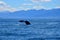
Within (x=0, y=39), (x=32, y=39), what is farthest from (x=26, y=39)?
(x=0, y=39)

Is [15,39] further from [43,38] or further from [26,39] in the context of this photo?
[43,38]

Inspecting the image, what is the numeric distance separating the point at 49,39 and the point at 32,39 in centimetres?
285

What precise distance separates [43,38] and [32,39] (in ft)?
6.95

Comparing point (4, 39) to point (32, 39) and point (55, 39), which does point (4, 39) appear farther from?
point (55, 39)

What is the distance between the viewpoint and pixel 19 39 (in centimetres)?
4781

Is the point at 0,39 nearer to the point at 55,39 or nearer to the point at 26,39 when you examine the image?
the point at 26,39

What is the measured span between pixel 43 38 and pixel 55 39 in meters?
2.50

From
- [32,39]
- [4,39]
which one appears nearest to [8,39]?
[4,39]

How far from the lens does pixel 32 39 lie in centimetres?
4828

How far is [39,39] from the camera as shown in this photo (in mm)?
48031

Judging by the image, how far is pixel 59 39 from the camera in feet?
156

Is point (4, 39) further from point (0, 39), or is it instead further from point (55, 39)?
point (55, 39)

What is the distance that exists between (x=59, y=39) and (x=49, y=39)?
165 centimetres

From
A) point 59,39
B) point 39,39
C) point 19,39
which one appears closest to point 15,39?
point 19,39
